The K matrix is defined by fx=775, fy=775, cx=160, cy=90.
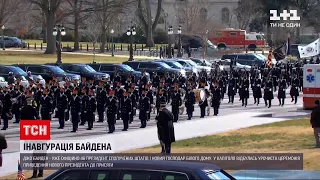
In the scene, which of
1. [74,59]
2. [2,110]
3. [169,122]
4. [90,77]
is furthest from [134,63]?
[169,122]

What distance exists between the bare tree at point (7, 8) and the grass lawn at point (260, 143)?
110 feet

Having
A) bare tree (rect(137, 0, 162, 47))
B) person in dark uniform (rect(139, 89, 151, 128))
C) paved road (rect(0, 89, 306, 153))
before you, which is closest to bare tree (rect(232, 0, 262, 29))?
bare tree (rect(137, 0, 162, 47))

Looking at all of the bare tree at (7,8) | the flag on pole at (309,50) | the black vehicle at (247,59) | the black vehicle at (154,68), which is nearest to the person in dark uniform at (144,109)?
the black vehicle at (154,68)

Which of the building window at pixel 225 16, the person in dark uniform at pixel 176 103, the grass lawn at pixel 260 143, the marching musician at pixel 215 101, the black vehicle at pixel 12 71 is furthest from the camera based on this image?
the building window at pixel 225 16

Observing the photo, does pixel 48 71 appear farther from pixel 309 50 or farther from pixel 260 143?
pixel 260 143

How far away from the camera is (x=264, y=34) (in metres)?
84.3

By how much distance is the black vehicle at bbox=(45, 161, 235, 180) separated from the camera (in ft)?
28.0

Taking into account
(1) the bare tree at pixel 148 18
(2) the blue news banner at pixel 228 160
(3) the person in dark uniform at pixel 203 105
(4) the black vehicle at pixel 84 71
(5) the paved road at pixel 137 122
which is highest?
(1) the bare tree at pixel 148 18

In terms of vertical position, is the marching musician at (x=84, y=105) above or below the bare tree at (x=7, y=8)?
below

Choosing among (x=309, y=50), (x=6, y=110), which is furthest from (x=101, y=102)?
(x=309, y=50)

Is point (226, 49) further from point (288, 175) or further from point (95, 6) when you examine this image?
point (288, 175)

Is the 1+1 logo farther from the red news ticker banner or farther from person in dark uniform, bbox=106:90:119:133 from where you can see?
the red news ticker banner

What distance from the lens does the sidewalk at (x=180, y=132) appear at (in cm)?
1850

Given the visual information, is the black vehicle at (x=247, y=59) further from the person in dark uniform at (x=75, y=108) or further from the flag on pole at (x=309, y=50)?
the person in dark uniform at (x=75, y=108)
